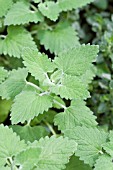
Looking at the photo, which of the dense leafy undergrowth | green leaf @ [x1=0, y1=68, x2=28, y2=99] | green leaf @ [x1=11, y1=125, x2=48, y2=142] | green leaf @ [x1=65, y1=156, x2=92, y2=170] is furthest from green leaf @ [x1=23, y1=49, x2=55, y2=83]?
green leaf @ [x1=65, y1=156, x2=92, y2=170]

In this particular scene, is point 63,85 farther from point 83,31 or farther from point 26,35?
point 83,31

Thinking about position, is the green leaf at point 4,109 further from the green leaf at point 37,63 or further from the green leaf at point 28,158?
the green leaf at point 28,158

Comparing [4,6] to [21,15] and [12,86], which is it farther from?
[12,86]

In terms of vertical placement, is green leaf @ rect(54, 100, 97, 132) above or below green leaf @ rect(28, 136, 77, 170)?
below

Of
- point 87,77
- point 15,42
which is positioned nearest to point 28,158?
point 87,77

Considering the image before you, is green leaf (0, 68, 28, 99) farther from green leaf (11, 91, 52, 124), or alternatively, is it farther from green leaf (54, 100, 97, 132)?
green leaf (54, 100, 97, 132)

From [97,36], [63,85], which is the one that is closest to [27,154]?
[63,85]

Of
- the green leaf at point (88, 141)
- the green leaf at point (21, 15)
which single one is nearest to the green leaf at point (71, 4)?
the green leaf at point (21, 15)

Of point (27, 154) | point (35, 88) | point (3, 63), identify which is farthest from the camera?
point (3, 63)
